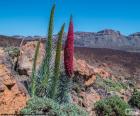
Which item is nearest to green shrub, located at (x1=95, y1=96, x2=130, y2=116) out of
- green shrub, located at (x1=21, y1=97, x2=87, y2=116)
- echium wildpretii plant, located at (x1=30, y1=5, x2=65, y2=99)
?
echium wildpretii plant, located at (x1=30, y1=5, x2=65, y2=99)

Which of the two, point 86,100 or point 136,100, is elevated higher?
point 86,100

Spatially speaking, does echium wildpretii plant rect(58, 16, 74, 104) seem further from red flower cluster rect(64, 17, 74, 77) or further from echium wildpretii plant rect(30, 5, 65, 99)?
echium wildpretii plant rect(30, 5, 65, 99)

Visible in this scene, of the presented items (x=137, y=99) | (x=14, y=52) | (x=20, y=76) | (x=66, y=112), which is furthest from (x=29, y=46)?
(x=66, y=112)

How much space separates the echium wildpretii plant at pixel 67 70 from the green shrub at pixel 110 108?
1.93 m

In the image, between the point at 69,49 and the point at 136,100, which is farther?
the point at 136,100

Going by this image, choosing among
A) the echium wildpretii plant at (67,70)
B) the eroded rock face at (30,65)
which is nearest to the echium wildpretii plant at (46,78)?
the echium wildpretii plant at (67,70)

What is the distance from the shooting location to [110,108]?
1316 cm

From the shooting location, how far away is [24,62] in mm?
14711

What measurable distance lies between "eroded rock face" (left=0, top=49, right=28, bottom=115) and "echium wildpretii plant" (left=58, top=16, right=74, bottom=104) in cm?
164

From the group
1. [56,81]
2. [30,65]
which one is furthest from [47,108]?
[30,65]

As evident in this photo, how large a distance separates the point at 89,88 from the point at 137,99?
2.05m

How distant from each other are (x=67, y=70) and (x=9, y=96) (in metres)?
2.29

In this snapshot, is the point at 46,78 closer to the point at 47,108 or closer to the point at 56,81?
the point at 56,81

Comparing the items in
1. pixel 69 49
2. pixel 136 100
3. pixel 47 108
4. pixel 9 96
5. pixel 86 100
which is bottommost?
pixel 136 100
